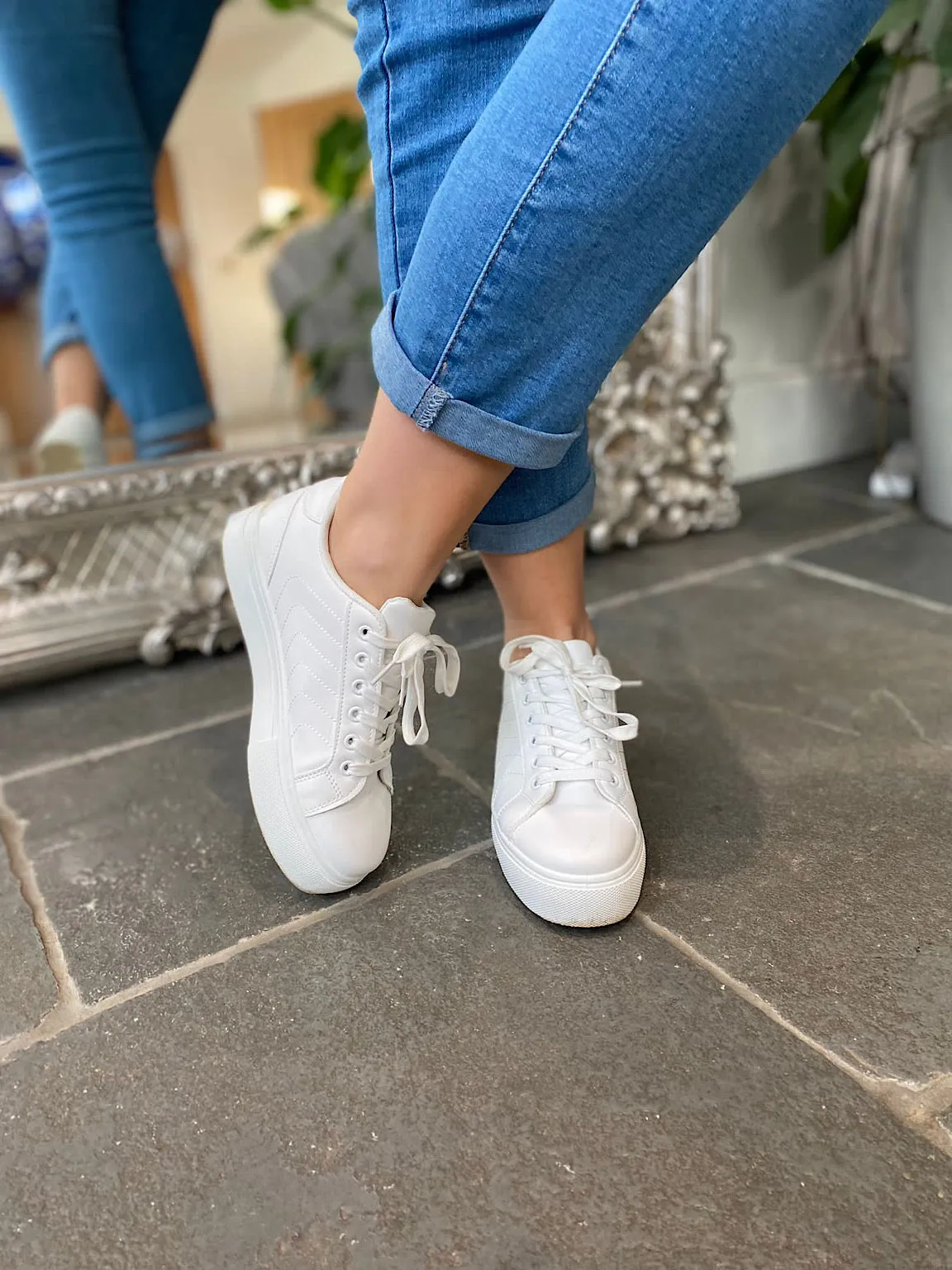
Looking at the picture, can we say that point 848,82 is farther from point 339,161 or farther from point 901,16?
point 339,161

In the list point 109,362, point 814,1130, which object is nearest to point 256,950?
point 814,1130

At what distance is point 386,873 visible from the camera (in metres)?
0.61

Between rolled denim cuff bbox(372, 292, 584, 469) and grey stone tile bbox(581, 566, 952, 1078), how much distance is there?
0.30 meters

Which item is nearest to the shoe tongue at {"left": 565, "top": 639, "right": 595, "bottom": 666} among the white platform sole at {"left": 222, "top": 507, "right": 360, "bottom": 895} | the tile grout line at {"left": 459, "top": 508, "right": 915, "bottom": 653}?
the white platform sole at {"left": 222, "top": 507, "right": 360, "bottom": 895}

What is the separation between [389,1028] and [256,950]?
115 millimetres

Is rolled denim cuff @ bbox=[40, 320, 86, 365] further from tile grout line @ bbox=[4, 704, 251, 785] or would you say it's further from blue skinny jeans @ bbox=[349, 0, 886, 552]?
blue skinny jeans @ bbox=[349, 0, 886, 552]

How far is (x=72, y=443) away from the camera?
1.07 metres

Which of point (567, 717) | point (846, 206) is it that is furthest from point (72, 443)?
point (846, 206)

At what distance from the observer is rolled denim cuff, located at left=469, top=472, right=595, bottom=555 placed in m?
0.64

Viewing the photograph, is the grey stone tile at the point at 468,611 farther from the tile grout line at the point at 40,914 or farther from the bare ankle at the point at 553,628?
the tile grout line at the point at 40,914

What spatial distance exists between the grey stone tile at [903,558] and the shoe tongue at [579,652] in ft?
1.81

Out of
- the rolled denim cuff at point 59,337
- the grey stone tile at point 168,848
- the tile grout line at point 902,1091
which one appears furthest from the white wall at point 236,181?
the tile grout line at point 902,1091

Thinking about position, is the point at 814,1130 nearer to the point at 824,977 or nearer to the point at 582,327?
the point at 824,977

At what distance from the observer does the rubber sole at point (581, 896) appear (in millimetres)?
532
